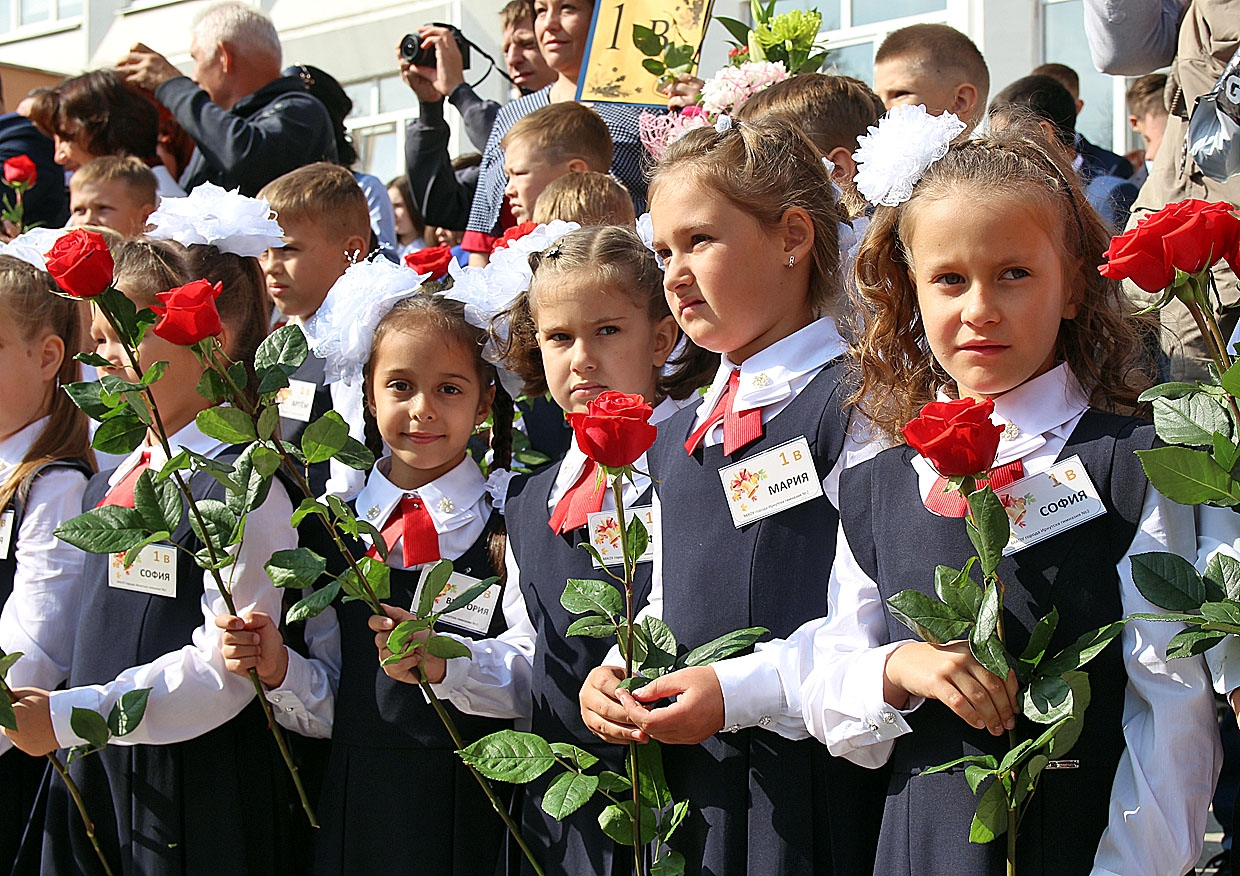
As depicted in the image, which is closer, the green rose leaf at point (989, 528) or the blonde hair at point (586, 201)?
the green rose leaf at point (989, 528)

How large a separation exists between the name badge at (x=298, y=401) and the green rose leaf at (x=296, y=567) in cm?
136

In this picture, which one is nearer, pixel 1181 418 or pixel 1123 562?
pixel 1181 418

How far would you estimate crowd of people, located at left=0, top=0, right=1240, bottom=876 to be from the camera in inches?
72.6

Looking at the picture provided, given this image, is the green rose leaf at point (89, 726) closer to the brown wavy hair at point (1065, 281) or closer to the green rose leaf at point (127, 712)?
the green rose leaf at point (127, 712)

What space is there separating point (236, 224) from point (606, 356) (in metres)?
1.03

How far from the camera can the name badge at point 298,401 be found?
3.50 m

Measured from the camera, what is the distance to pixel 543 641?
8.25 feet

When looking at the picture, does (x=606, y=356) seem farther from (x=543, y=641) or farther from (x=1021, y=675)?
(x=1021, y=675)

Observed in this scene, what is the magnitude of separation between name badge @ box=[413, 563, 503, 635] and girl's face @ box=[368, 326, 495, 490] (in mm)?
269

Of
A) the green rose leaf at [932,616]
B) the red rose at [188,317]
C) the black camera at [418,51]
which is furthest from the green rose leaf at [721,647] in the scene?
the black camera at [418,51]

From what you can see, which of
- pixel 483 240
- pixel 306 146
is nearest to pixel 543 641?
pixel 483 240

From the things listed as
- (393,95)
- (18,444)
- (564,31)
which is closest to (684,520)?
(18,444)

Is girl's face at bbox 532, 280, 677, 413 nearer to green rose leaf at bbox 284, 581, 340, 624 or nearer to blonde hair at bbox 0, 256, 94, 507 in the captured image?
green rose leaf at bbox 284, 581, 340, 624

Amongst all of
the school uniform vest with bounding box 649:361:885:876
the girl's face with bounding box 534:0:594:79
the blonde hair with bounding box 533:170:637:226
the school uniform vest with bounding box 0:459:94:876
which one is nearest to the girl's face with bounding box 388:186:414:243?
the girl's face with bounding box 534:0:594:79
